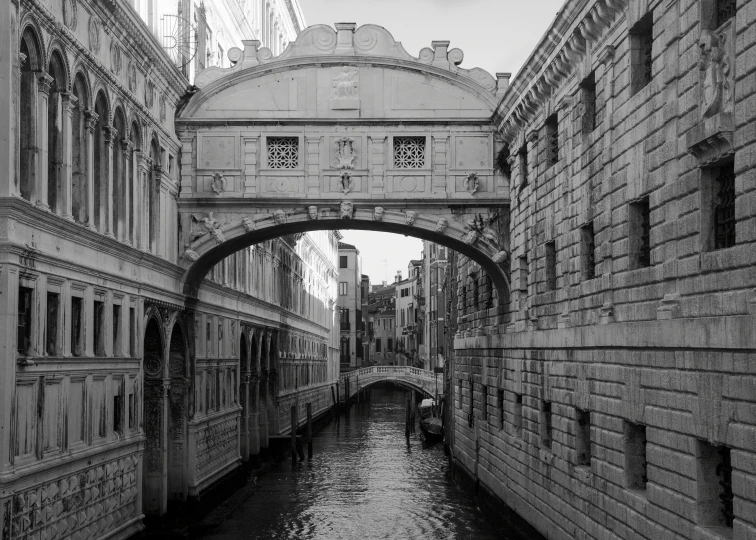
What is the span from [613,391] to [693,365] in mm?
3114

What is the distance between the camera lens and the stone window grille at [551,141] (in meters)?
19.0

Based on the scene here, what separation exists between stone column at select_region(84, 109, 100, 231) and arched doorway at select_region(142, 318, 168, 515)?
5.02 m

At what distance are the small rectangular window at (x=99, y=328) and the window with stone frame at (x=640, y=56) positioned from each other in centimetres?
862

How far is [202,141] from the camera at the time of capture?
22.7 metres

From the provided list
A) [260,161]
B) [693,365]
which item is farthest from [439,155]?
[693,365]

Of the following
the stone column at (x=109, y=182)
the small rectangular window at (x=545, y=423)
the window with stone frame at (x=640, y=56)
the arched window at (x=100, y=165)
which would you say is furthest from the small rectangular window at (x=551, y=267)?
the arched window at (x=100, y=165)

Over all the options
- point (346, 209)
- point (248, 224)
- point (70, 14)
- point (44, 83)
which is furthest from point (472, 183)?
point (44, 83)

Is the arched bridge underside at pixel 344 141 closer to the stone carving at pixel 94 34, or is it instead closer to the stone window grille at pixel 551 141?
the stone window grille at pixel 551 141

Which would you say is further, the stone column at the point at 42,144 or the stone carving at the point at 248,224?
the stone carving at the point at 248,224

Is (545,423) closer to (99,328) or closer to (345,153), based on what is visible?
(345,153)

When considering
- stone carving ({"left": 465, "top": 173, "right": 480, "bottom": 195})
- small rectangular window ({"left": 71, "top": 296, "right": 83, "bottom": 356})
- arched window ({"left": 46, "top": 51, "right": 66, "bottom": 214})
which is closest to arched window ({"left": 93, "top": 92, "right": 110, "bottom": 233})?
small rectangular window ({"left": 71, "top": 296, "right": 83, "bottom": 356})

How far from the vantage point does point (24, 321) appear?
13.7 m

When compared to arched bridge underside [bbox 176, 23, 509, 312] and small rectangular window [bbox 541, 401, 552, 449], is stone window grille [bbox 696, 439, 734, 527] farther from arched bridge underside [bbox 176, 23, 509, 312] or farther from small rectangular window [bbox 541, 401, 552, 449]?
arched bridge underside [bbox 176, 23, 509, 312]

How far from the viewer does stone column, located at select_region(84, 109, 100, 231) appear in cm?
1644
